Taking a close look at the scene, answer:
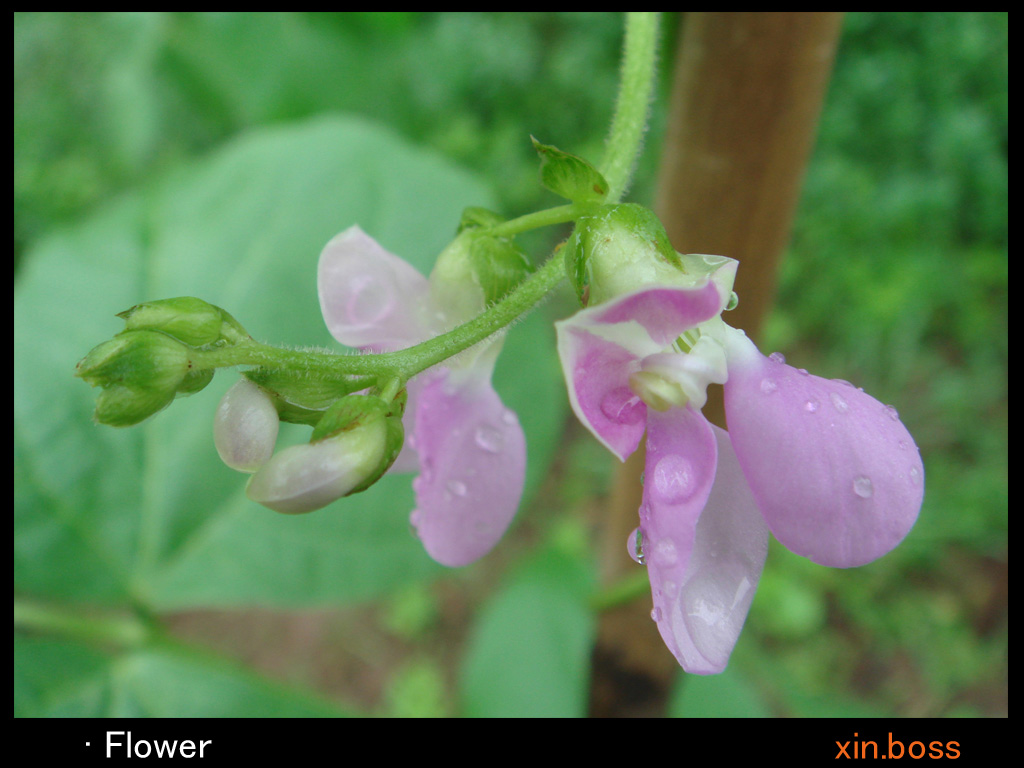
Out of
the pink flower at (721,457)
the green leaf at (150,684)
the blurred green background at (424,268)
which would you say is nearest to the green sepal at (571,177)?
the pink flower at (721,457)

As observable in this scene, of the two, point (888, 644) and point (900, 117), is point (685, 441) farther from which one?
point (900, 117)

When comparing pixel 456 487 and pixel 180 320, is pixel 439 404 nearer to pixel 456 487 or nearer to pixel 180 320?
pixel 456 487

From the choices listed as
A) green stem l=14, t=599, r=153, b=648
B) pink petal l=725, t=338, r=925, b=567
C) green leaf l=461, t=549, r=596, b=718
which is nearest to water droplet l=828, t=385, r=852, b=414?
pink petal l=725, t=338, r=925, b=567

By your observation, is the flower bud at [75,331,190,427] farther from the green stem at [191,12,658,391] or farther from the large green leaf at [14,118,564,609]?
the large green leaf at [14,118,564,609]

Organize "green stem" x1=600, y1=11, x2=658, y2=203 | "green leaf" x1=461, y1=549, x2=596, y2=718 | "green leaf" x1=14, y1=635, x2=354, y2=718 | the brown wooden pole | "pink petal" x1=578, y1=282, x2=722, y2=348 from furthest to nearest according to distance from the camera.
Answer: "green leaf" x1=461, y1=549, x2=596, y2=718, "green leaf" x1=14, y1=635, x2=354, y2=718, the brown wooden pole, "green stem" x1=600, y1=11, x2=658, y2=203, "pink petal" x1=578, y1=282, x2=722, y2=348

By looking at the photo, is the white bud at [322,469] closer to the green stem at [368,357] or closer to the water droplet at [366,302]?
the green stem at [368,357]

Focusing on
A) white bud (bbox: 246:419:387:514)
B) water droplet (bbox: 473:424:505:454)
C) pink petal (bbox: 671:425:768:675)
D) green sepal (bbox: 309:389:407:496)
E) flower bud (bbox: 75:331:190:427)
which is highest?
water droplet (bbox: 473:424:505:454)

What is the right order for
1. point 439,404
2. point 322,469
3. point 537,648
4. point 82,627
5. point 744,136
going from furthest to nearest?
point 537,648, point 82,627, point 744,136, point 439,404, point 322,469

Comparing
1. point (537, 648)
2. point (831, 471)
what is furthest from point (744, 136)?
point (537, 648)

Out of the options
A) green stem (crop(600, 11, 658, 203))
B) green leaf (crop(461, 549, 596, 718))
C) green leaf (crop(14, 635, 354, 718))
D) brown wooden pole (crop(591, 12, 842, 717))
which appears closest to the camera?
green stem (crop(600, 11, 658, 203))
